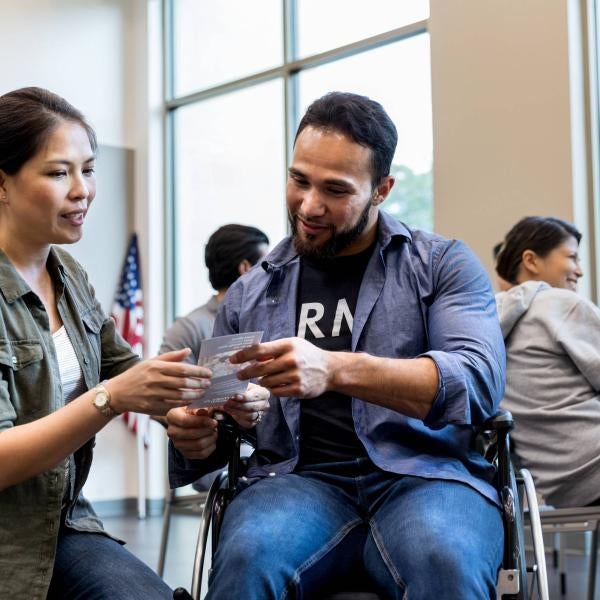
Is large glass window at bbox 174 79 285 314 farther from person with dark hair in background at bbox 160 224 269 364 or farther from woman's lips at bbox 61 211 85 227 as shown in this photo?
woman's lips at bbox 61 211 85 227

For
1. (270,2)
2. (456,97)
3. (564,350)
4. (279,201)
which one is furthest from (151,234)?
(564,350)

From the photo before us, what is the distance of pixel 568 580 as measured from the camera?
4.36 meters

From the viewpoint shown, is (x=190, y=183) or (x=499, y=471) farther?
(x=190, y=183)

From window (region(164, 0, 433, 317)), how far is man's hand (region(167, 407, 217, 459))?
4.01 m

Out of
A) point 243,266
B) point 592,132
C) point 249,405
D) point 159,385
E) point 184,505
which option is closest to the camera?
point 159,385

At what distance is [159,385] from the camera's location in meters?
1.73

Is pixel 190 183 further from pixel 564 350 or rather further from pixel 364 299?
pixel 364 299

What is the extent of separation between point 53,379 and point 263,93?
5466 mm

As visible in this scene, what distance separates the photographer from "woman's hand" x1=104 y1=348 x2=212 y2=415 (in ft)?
5.67

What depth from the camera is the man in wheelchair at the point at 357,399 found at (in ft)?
5.92

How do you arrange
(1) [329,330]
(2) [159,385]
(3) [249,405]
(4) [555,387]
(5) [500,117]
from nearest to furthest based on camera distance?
1. (2) [159,385]
2. (3) [249,405]
3. (1) [329,330]
4. (4) [555,387]
5. (5) [500,117]

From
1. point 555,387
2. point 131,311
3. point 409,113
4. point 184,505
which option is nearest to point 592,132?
point 409,113

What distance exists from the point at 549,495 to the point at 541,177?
2.44 m

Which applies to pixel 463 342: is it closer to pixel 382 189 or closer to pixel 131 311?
pixel 382 189
